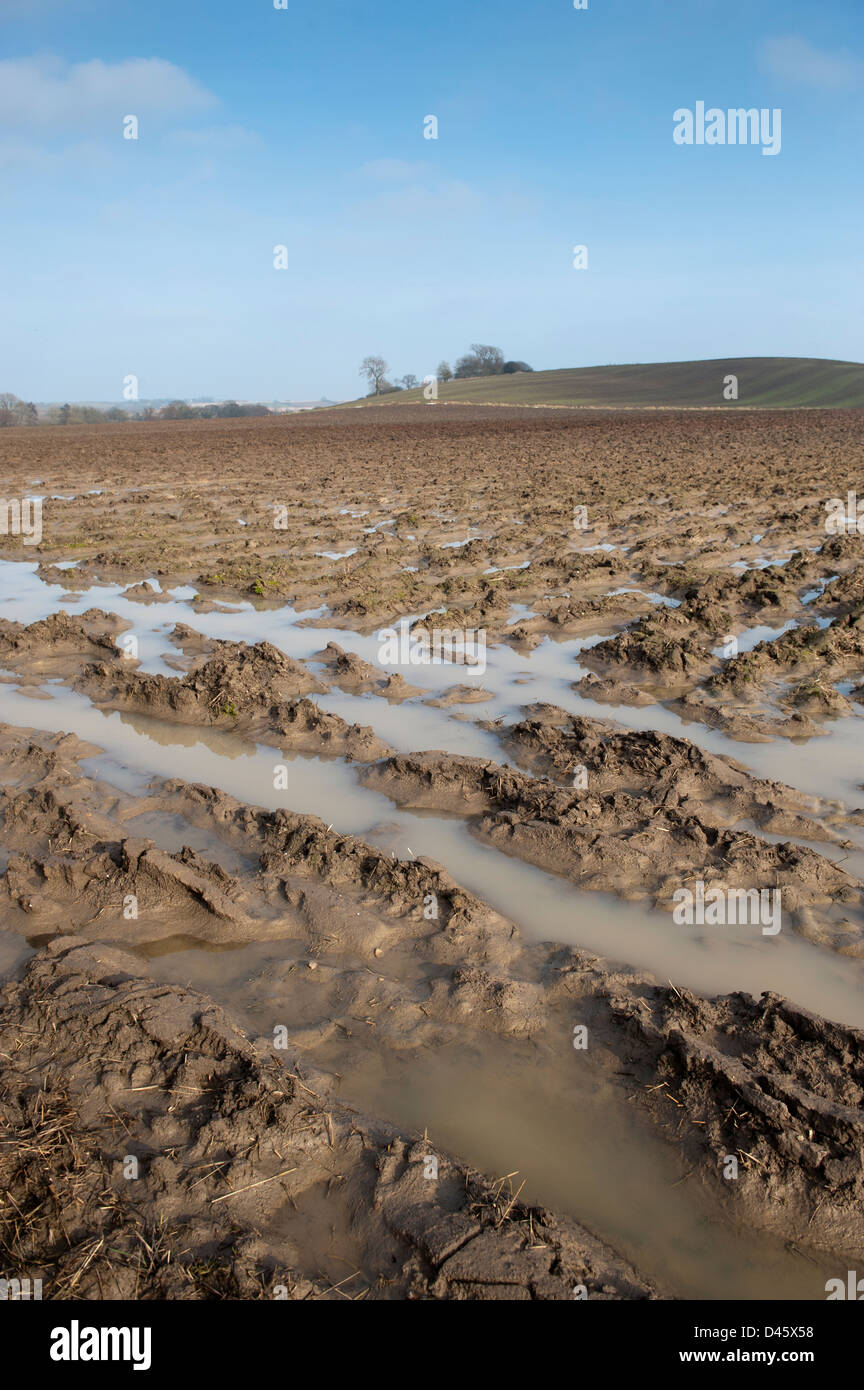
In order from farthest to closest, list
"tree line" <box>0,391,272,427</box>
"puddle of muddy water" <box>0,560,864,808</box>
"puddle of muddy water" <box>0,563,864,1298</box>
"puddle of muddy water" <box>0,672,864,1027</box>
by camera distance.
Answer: "tree line" <box>0,391,272,427</box> < "puddle of muddy water" <box>0,560,864,808</box> < "puddle of muddy water" <box>0,672,864,1027</box> < "puddle of muddy water" <box>0,563,864,1298</box>

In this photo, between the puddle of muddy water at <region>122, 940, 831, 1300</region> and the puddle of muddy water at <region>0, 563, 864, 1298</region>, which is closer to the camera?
the puddle of muddy water at <region>122, 940, 831, 1300</region>

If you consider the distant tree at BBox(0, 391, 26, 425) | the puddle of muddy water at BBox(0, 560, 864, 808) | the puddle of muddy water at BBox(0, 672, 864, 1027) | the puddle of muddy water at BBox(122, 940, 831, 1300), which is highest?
the distant tree at BBox(0, 391, 26, 425)

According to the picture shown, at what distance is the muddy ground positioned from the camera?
8.63 feet

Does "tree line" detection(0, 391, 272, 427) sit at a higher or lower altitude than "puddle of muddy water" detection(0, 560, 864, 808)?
higher

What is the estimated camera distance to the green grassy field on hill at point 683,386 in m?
69.6

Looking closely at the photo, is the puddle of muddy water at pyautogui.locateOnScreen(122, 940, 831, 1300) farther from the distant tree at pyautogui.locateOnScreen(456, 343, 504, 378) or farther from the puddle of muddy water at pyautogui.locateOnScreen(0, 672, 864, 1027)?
the distant tree at pyautogui.locateOnScreen(456, 343, 504, 378)

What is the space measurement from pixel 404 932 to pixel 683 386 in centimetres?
8392

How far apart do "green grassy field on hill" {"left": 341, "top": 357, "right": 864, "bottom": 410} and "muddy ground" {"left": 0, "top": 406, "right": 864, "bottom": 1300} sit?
62.8 metres

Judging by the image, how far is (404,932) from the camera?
4086 mm

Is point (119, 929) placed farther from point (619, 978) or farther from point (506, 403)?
point (506, 403)

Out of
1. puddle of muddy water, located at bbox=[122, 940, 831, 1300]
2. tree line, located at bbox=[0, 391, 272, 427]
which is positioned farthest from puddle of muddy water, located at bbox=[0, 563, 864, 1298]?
tree line, located at bbox=[0, 391, 272, 427]

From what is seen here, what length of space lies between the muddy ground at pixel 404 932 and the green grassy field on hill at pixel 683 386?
62778 millimetres
